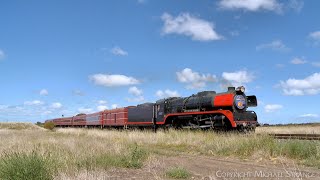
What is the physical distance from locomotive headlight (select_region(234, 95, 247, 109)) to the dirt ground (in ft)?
36.6

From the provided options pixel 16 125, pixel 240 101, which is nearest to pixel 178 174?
pixel 240 101

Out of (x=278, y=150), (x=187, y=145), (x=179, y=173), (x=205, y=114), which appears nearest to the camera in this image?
(x=179, y=173)

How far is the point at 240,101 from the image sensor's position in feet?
79.9

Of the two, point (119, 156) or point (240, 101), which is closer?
point (119, 156)

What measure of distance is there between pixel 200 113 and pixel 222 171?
1504 cm

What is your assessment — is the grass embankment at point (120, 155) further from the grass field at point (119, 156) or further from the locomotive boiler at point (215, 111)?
the locomotive boiler at point (215, 111)

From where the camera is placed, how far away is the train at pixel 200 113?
77.4 ft

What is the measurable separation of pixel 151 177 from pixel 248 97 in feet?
56.3

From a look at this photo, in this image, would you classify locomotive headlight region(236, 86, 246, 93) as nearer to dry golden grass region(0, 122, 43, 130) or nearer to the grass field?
the grass field

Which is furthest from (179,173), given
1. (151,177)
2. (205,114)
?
(205,114)

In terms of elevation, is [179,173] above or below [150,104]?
below

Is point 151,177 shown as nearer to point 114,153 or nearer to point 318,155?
point 114,153

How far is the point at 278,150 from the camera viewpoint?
13453 millimetres

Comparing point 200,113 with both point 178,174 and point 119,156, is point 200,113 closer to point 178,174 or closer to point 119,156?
point 119,156
